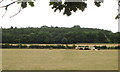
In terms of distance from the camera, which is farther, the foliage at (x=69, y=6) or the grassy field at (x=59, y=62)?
the grassy field at (x=59, y=62)

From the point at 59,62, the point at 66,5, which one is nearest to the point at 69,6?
the point at 66,5

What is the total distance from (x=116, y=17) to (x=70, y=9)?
4041 millimetres

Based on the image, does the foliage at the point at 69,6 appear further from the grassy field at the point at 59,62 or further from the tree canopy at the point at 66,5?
the grassy field at the point at 59,62

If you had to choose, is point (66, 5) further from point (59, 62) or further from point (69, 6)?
point (59, 62)

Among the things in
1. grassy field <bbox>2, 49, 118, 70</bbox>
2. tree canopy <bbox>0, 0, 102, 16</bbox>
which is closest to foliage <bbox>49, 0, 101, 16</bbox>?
tree canopy <bbox>0, 0, 102, 16</bbox>

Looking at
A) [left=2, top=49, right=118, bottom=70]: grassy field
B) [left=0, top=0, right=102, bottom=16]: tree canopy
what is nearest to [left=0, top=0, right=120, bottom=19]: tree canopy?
[left=0, top=0, right=102, bottom=16]: tree canopy

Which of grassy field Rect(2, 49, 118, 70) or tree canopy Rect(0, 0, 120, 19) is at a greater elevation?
tree canopy Rect(0, 0, 120, 19)

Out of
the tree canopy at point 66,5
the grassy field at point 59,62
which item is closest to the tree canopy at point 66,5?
the tree canopy at point 66,5

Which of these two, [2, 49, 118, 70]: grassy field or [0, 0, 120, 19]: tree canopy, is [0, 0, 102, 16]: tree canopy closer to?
[0, 0, 120, 19]: tree canopy

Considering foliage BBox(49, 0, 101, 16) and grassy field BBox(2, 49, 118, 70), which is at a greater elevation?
foliage BBox(49, 0, 101, 16)

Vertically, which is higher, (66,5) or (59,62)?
(66,5)

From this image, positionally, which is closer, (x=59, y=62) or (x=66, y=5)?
(x=66, y=5)

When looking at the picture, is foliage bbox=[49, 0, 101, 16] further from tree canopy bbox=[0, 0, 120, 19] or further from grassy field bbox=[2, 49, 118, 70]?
grassy field bbox=[2, 49, 118, 70]

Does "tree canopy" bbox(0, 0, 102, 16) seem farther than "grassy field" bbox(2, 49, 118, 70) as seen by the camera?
No
